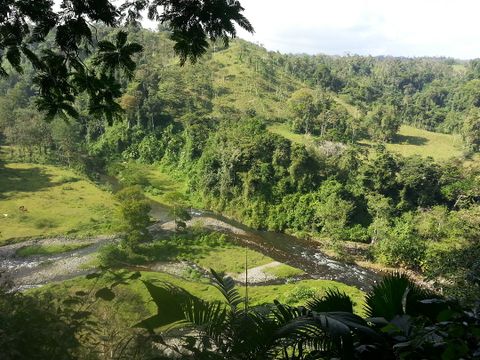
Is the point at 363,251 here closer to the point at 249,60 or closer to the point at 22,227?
the point at 22,227

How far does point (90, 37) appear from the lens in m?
3.64

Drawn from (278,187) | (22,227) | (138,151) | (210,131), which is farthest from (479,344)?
(138,151)

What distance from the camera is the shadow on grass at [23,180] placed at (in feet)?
109

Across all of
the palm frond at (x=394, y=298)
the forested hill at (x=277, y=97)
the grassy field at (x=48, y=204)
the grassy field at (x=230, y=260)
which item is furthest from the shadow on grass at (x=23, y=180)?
the palm frond at (x=394, y=298)

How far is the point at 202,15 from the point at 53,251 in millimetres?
23850

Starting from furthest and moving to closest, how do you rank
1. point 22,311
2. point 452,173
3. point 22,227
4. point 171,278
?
1. point 452,173
2. point 22,227
3. point 171,278
4. point 22,311

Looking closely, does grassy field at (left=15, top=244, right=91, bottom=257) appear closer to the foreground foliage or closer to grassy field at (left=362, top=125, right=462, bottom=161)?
the foreground foliage

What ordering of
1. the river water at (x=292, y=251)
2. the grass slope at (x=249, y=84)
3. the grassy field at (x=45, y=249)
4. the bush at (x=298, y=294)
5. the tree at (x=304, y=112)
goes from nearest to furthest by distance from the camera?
the bush at (x=298, y=294)
the grassy field at (x=45, y=249)
the river water at (x=292, y=251)
the tree at (x=304, y=112)
the grass slope at (x=249, y=84)

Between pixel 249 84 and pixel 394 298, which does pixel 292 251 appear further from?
pixel 249 84

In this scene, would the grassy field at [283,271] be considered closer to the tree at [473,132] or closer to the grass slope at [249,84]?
the grass slope at [249,84]

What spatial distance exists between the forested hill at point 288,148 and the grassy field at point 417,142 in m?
0.40

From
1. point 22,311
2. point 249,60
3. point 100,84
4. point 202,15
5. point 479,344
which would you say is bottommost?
point 22,311

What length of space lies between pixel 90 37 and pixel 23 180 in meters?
36.2

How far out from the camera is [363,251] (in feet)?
90.1
